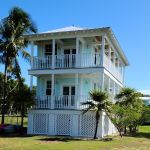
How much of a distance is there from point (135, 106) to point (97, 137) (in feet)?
21.4

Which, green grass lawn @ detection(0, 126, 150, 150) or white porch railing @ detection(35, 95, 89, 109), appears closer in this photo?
green grass lawn @ detection(0, 126, 150, 150)

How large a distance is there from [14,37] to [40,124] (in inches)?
334

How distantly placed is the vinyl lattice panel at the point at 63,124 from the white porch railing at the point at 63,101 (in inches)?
32.1

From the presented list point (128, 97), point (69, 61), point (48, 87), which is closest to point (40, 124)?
point (48, 87)

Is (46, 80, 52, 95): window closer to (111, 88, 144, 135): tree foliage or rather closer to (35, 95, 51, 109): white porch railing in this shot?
(35, 95, 51, 109): white porch railing

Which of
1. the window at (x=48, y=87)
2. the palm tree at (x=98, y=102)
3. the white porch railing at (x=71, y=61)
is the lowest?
the palm tree at (x=98, y=102)

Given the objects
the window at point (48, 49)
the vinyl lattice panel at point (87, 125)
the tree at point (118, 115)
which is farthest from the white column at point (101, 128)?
the window at point (48, 49)

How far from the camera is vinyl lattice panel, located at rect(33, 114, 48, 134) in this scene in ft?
94.0

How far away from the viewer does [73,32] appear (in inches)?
1117

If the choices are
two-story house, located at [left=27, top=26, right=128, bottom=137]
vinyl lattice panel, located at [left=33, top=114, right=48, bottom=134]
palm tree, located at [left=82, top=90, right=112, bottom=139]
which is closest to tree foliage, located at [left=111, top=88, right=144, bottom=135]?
two-story house, located at [left=27, top=26, right=128, bottom=137]

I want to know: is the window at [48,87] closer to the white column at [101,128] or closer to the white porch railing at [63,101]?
the white porch railing at [63,101]

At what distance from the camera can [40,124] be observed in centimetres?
2880

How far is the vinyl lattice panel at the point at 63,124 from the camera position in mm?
28031

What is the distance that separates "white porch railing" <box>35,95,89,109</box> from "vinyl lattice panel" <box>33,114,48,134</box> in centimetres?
81
